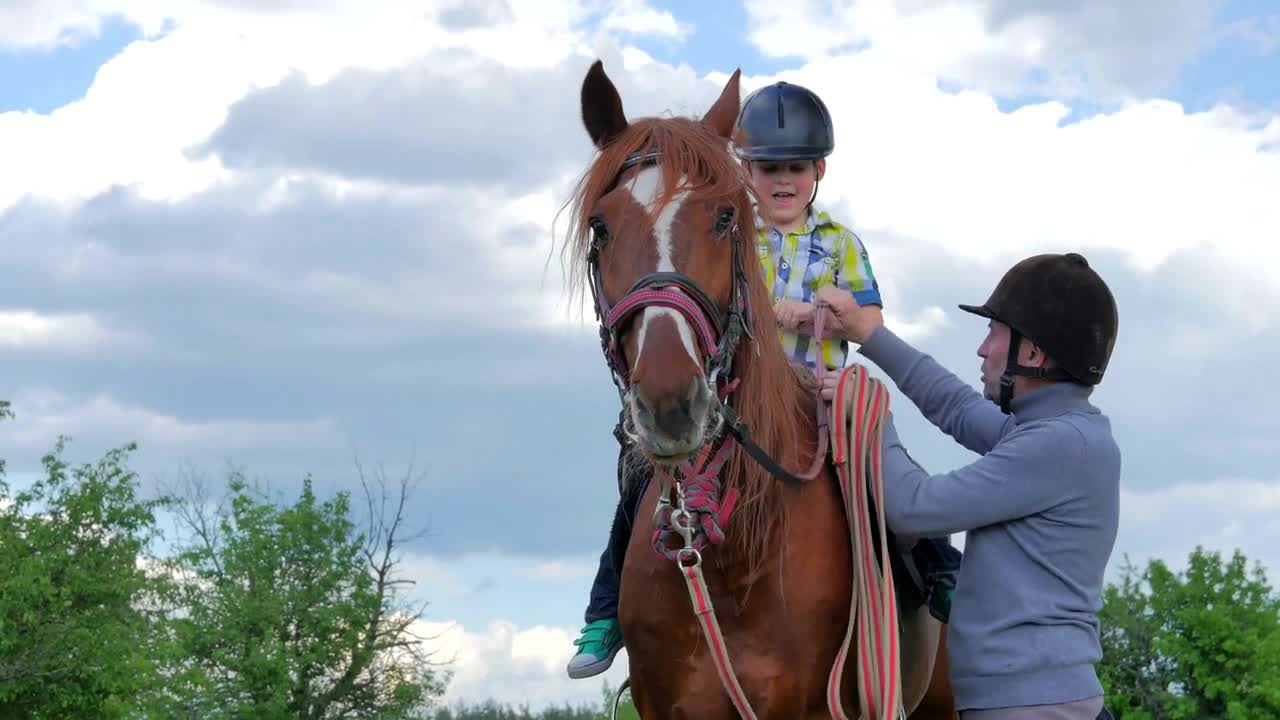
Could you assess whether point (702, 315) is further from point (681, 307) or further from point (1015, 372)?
point (1015, 372)

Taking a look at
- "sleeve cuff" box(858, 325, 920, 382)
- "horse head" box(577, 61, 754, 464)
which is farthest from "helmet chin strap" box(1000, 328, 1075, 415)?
"horse head" box(577, 61, 754, 464)

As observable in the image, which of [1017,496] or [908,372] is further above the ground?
[908,372]

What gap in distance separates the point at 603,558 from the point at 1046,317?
2.27 meters

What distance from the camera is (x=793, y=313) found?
5.80m

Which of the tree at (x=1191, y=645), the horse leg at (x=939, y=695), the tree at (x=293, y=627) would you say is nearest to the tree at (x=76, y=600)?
the tree at (x=293, y=627)

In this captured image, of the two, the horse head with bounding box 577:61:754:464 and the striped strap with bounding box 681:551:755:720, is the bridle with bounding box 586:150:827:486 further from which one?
the striped strap with bounding box 681:551:755:720

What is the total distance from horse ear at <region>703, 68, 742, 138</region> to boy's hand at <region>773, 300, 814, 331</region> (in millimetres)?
775

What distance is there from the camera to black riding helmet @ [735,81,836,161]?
6.56 metres

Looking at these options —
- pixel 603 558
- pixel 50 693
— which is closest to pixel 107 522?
pixel 50 693

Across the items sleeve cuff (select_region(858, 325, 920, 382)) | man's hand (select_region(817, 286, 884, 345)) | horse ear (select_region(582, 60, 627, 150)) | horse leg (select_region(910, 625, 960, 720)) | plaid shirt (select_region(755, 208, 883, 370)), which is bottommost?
horse leg (select_region(910, 625, 960, 720))

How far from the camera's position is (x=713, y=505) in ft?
16.5

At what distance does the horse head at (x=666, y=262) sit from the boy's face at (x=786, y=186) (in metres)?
1.06

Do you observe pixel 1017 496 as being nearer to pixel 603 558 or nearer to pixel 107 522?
pixel 603 558

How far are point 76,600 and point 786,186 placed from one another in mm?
44856
